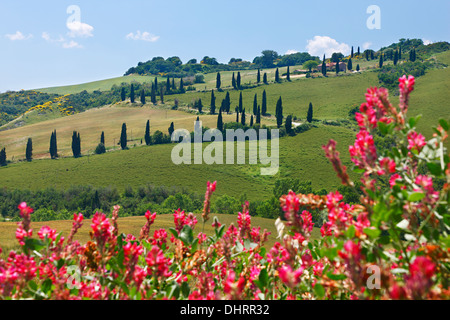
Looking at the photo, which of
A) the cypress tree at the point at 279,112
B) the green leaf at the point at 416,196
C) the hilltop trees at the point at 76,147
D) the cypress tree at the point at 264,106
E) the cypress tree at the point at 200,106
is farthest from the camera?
the cypress tree at the point at 200,106

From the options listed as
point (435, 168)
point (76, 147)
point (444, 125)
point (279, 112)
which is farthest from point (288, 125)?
point (435, 168)

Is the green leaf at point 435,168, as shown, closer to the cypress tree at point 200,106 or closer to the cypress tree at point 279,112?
the cypress tree at point 279,112

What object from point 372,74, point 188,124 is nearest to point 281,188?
point 188,124

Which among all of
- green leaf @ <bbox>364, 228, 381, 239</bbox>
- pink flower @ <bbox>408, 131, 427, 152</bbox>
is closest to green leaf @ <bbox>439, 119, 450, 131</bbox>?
pink flower @ <bbox>408, 131, 427, 152</bbox>

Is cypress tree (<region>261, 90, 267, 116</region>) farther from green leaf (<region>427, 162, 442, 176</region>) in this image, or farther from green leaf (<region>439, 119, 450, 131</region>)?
green leaf (<region>427, 162, 442, 176</region>)

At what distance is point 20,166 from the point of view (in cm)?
9344

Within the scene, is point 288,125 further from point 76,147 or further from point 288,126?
point 76,147

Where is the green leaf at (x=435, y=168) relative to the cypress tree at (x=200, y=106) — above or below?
below

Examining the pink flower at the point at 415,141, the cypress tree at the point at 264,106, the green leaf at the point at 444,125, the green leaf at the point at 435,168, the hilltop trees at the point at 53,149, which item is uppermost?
the cypress tree at the point at 264,106

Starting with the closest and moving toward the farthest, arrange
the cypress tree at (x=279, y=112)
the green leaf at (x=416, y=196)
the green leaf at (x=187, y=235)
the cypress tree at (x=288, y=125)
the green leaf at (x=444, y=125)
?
the green leaf at (x=416, y=196) < the green leaf at (x=444, y=125) < the green leaf at (x=187, y=235) < the cypress tree at (x=288, y=125) < the cypress tree at (x=279, y=112)

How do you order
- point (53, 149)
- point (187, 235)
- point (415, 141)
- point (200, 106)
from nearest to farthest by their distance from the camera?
point (415, 141)
point (187, 235)
point (53, 149)
point (200, 106)

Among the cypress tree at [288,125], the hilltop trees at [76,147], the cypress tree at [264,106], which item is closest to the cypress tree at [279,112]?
the cypress tree at [288,125]
